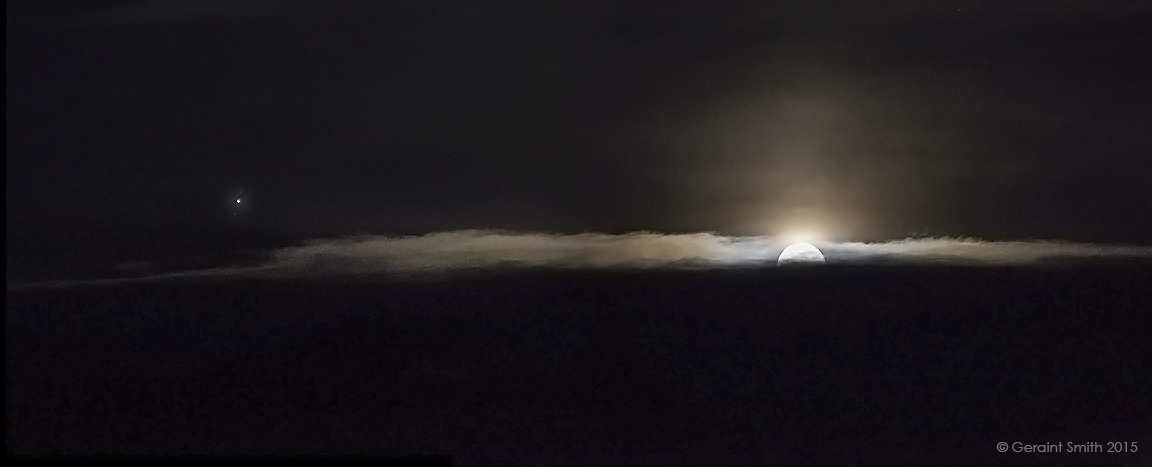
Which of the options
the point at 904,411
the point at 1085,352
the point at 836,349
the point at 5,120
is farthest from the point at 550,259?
the point at 5,120

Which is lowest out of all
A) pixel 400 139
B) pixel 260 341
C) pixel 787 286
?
pixel 260 341

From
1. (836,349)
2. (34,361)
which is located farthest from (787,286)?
(34,361)

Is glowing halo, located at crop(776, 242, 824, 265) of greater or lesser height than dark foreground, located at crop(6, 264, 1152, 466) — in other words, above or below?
above

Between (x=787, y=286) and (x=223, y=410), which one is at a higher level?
(x=787, y=286)

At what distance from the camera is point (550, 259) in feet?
10.9

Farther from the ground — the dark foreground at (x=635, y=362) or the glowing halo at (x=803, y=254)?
the glowing halo at (x=803, y=254)

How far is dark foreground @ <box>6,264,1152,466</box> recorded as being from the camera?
326 cm

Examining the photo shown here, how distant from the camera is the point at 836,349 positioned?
130 inches

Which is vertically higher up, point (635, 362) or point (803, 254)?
point (803, 254)

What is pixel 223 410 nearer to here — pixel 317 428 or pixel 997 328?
pixel 317 428

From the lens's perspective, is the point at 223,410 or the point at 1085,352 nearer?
the point at 1085,352

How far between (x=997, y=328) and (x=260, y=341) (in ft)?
8.64

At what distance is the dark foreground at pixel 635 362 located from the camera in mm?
3260

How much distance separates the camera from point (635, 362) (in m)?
3.34
